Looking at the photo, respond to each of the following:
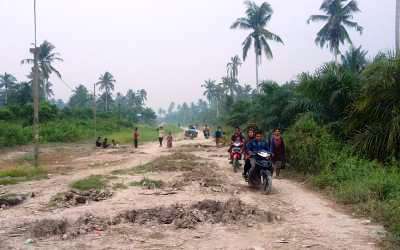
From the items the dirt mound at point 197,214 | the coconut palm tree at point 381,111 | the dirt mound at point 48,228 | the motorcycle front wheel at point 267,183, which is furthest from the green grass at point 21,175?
the coconut palm tree at point 381,111

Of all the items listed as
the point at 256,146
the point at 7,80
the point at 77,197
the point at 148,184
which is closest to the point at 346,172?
the point at 256,146

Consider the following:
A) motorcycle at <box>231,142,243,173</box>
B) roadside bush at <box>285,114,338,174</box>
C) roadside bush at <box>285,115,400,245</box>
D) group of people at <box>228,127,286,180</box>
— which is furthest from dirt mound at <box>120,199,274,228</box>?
motorcycle at <box>231,142,243,173</box>

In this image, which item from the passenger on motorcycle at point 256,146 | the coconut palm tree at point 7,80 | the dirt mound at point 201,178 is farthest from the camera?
the coconut palm tree at point 7,80

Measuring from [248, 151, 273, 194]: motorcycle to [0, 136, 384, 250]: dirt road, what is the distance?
310 mm

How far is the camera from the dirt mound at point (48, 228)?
5754 mm

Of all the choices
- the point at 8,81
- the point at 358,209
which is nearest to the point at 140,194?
the point at 358,209

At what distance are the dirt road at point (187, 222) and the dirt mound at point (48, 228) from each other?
0.05 ft

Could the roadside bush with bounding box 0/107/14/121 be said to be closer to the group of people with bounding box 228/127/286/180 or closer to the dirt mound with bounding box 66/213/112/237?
the group of people with bounding box 228/127/286/180

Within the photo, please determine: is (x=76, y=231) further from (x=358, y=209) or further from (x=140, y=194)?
(x=358, y=209)

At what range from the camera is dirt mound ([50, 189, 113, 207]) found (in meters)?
7.97

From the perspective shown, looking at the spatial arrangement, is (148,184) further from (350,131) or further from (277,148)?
(350,131)

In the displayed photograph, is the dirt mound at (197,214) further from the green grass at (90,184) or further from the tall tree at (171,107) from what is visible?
the tall tree at (171,107)

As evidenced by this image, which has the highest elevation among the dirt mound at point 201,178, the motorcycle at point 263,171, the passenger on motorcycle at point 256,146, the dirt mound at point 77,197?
the passenger on motorcycle at point 256,146

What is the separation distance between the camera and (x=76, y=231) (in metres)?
5.77
